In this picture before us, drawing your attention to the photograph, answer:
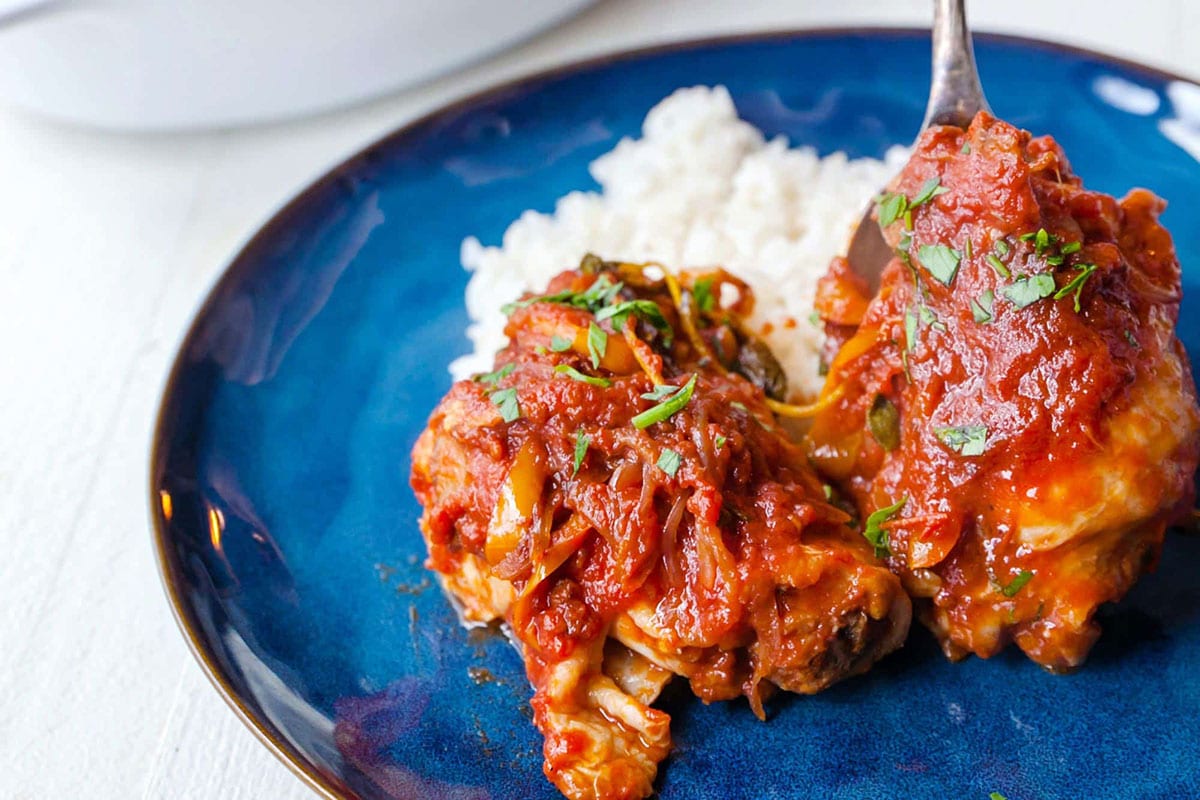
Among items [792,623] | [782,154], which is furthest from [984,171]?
[782,154]

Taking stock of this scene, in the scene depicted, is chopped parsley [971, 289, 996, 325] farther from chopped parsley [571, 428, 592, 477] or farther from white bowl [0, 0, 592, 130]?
white bowl [0, 0, 592, 130]

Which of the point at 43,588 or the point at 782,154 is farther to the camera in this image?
the point at 782,154

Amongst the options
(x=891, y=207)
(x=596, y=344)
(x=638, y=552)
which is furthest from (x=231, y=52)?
(x=638, y=552)

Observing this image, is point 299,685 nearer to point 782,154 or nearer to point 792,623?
point 792,623

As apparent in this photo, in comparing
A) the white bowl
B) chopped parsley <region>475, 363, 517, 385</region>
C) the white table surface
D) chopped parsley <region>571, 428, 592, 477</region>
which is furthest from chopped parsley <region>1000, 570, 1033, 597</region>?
the white bowl

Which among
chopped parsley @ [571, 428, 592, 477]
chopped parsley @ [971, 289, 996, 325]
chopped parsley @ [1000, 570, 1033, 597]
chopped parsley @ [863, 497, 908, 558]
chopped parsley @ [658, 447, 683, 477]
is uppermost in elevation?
chopped parsley @ [971, 289, 996, 325]
